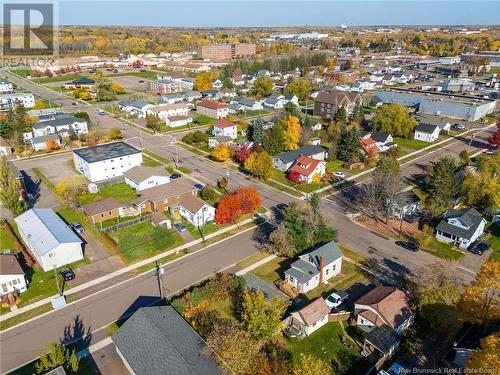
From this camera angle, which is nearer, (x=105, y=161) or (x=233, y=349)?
(x=233, y=349)

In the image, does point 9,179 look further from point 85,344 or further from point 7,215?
point 85,344

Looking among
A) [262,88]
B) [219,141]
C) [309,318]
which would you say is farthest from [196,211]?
[262,88]

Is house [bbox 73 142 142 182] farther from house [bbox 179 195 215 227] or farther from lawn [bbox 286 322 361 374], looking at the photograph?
lawn [bbox 286 322 361 374]

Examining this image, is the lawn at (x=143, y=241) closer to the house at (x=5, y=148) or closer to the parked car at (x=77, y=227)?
the parked car at (x=77, y=227)

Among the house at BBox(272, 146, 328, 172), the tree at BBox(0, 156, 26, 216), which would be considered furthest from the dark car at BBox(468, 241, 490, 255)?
the tree at BBox(0, 156, 26, 216)

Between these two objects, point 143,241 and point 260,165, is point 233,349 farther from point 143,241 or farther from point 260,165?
point 260,165
